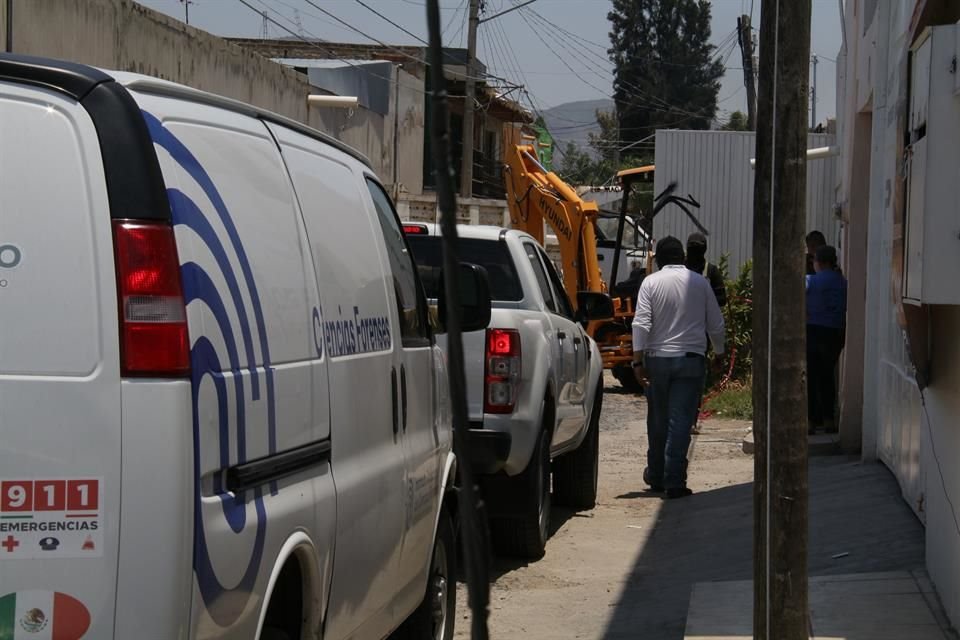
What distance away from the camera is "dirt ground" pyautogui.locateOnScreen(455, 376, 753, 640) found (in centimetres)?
733

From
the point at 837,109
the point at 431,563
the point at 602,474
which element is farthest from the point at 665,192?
the point at 431,563

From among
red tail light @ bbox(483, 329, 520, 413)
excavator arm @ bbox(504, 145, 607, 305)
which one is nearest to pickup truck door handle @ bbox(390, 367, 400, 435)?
red tail light @ bbox(483, 329, 520, 413)

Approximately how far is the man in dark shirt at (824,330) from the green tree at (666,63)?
5548cm

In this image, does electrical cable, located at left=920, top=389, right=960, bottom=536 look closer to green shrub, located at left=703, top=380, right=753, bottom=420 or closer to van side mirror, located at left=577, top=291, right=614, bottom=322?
van side mirror, located at left=577, top=291, right=614, bottom=322

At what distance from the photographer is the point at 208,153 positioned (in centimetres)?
354

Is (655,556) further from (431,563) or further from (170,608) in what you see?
(170,608)

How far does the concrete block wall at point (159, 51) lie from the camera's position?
12.6 metres

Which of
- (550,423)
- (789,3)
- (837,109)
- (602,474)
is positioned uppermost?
(837,109)

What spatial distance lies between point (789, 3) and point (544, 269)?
5.07 m

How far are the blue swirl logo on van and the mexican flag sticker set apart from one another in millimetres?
284

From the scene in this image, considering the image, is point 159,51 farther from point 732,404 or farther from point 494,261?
point 732,404

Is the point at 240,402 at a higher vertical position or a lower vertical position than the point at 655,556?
higher

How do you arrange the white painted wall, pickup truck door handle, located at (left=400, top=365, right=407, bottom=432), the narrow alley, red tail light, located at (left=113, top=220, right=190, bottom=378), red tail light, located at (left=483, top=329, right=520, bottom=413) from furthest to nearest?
red tail light, located at (left=483, top=329, right=520, bottom=413), the narrow alley, the white painted wall, pickup truck door handle, located at (left=400, top=365, right=407, bottom=432), red tail light, located at (left=113, top=220, right=190, bottom=378)

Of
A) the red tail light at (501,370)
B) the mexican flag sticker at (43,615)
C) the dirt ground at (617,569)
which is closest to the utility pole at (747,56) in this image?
the dirt ground at (617,569)
